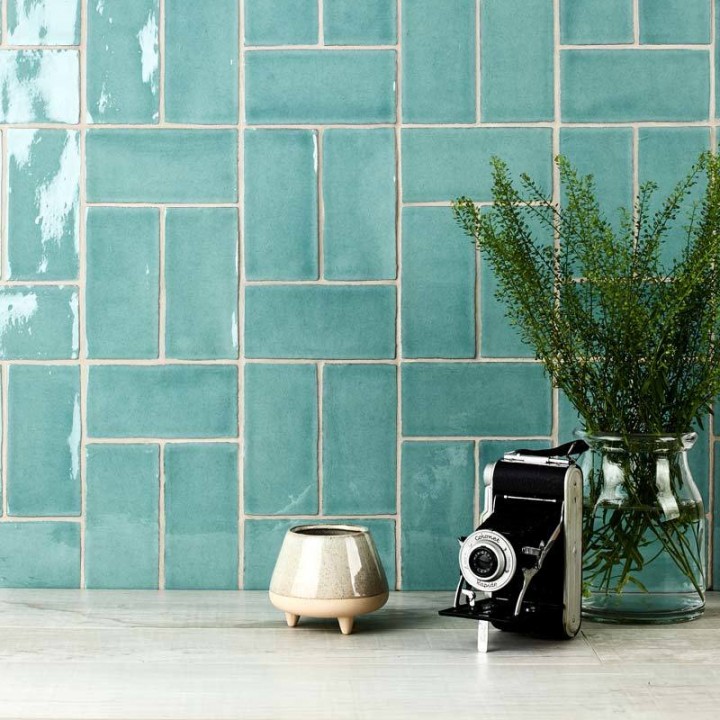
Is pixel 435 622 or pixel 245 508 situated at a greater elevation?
pixel 245 508

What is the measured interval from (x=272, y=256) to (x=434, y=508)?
0.38 meters

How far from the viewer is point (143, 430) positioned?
1.28 meters

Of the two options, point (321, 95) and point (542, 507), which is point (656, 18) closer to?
point (321, 95)

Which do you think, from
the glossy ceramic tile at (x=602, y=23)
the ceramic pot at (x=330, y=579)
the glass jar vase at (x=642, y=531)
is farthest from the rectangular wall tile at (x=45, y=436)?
the glossy ceramic tile at (x=602, y=23)

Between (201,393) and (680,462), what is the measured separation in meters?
0.58

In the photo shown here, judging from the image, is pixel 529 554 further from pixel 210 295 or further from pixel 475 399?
pixel 210 295

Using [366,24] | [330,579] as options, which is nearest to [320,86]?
[366,24]

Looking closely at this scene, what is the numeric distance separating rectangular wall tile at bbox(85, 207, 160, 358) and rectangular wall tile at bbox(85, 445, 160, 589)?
0.43 ft

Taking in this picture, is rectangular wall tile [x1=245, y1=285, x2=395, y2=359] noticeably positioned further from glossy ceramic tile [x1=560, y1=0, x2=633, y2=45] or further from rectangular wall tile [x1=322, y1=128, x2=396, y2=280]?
glossy ceramic tile [x1=560, y1=0, x2=633, y2=45]

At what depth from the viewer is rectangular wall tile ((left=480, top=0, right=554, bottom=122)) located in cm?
128

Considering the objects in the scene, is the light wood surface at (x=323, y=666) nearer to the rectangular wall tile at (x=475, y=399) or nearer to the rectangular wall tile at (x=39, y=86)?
the rectangular wall tile at (x=475, y=399)

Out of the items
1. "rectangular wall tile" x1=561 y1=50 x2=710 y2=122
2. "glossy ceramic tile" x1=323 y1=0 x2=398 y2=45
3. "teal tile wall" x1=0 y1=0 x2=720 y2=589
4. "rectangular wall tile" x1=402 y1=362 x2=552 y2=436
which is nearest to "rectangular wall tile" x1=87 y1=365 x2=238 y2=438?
"teal tile wall" x1=0 y1=0 x2=720 y2=589

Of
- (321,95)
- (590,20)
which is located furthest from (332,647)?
(590,20)

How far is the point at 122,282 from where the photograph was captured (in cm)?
128
